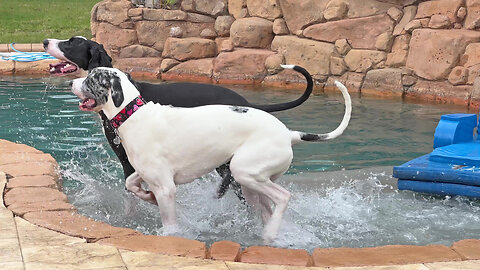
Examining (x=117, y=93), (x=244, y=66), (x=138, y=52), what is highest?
(x=117, y=93)

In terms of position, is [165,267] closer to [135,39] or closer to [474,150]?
[474,150]

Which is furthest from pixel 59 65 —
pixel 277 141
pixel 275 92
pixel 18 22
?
pixel 18 22

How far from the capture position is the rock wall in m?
9.89

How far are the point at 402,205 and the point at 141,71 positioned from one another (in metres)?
7.77

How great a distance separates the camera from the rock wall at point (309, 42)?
9.89 metres

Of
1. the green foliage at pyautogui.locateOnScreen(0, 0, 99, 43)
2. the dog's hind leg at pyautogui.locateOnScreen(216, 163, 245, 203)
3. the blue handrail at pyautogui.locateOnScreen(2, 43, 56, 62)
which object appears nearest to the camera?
the dog's hind leg at pyautogui.locateOnScreen(216, 163, 245, 203)

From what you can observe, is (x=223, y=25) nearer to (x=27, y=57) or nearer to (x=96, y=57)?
(x=27, y=57)

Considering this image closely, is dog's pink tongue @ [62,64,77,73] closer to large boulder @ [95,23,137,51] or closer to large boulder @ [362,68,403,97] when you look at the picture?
large boulder @ [362,68,403,97]

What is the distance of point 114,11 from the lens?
12328 mm

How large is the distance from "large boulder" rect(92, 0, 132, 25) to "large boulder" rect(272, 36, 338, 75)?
2.97m

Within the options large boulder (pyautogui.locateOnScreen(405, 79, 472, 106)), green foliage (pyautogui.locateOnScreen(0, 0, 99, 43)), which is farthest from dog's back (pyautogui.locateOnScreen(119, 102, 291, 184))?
green foliage (pyautogui.locateOnScreen(0, 0, 99, 43))

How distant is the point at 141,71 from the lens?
39.9 feet

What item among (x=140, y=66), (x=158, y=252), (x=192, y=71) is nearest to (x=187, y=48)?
(x=192, y=71)

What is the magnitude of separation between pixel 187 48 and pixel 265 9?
147 cm
